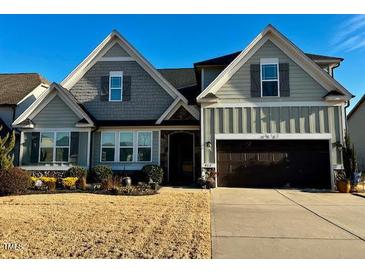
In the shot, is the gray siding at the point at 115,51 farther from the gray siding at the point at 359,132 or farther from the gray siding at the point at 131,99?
the gray siding at the point at 359,132

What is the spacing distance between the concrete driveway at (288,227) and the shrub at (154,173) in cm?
456

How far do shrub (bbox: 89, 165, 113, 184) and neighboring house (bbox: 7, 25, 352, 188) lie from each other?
0.77 m

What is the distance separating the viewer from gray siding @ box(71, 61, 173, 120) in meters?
16.3

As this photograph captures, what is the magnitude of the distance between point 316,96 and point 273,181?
4562 mm

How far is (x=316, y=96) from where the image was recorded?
14.1 meters

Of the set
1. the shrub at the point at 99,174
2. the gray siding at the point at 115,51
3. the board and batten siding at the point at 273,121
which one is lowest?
the shrub at the point at 99,174

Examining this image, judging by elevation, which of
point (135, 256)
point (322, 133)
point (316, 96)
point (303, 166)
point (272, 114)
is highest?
point (316, 96)

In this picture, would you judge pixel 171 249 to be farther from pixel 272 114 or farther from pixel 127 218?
pixel 272 114

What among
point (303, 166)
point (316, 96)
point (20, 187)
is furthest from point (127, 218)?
point (316, 96)

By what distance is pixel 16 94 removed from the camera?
20688mm

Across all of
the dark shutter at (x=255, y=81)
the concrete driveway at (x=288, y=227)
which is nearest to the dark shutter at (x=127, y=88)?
Answer: the dark shutter at (x=255, y=81)

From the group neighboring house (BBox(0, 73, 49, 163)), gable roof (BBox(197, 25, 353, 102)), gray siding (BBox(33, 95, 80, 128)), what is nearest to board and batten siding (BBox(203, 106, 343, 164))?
gable roof (BBox(197, 25, 353, 102))

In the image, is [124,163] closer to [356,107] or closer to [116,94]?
[116,94]

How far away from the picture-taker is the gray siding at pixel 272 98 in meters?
14.2
